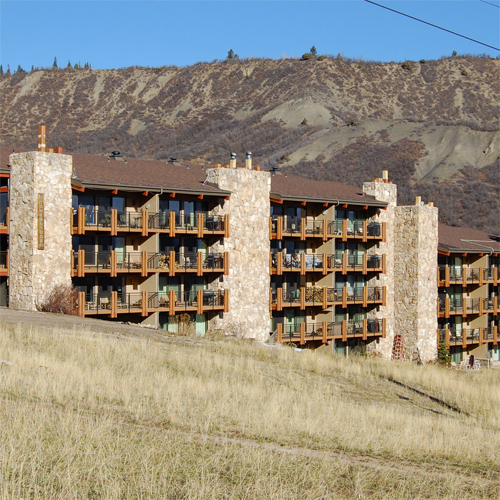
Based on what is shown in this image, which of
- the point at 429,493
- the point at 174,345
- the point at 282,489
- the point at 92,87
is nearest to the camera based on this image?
the point at 282,489

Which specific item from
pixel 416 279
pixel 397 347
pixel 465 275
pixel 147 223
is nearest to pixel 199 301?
pixel 147 223

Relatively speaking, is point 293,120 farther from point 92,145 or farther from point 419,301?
point 419,301

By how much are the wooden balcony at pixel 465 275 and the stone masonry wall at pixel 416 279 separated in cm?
265

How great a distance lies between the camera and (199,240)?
4947 centimetres

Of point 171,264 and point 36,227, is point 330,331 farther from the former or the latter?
point 36,227

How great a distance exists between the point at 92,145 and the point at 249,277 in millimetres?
102137

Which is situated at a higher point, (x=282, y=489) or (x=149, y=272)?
(x=149, y=272)

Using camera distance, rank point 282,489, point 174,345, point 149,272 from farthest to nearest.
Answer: point 149,272, point 174,345, point 282,489

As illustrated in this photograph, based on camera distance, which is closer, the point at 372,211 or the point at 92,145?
the point at 372,211

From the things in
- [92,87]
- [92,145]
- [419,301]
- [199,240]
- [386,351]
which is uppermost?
[92,87]

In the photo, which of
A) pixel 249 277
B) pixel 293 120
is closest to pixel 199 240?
pixel 249 277

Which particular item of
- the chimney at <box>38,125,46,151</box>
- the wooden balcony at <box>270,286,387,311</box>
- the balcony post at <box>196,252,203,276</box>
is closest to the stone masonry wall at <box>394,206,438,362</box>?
the wooden balcony at <box>270,286,387,311</box>

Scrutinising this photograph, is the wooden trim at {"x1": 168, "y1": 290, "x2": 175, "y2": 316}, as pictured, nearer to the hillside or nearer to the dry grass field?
the dry grass field

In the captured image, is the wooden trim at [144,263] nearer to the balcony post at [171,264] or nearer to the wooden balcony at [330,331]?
the balcony post at [171,264]
